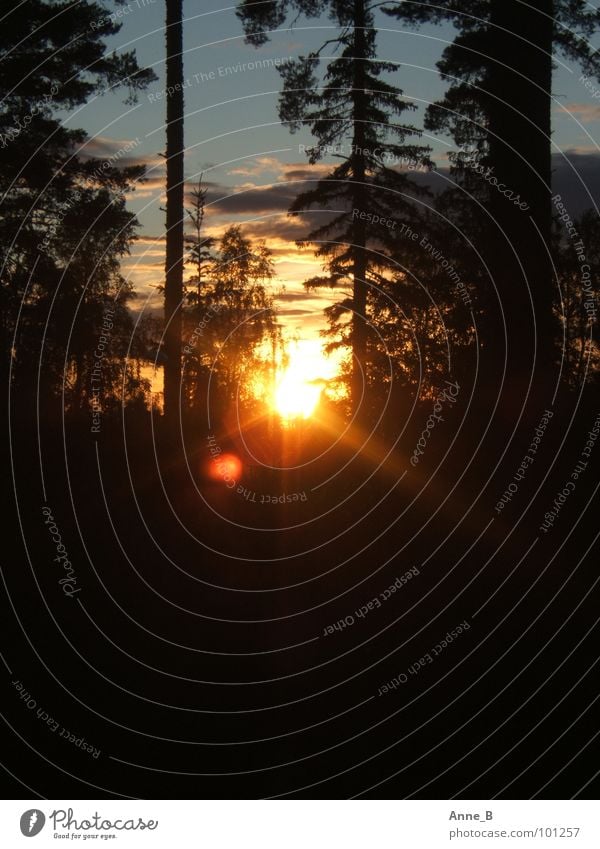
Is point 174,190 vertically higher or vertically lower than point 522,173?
higher

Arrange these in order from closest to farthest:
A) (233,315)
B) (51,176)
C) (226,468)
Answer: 1. (226,468)
2. (51,176)
3. (233,315)

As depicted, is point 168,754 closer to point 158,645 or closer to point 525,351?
point 158,645

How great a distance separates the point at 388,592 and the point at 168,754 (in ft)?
11.8

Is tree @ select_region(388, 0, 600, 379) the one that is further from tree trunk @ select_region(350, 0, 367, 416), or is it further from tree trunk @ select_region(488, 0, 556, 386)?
tree trunk @ select_region(350, 0, 367, 416)

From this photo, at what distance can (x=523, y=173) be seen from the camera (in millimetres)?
10172

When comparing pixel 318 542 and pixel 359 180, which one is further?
pixel 359 180

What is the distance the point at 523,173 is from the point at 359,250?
1431 centimetres

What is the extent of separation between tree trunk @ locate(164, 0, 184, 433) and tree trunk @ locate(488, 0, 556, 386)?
25.2 ft
